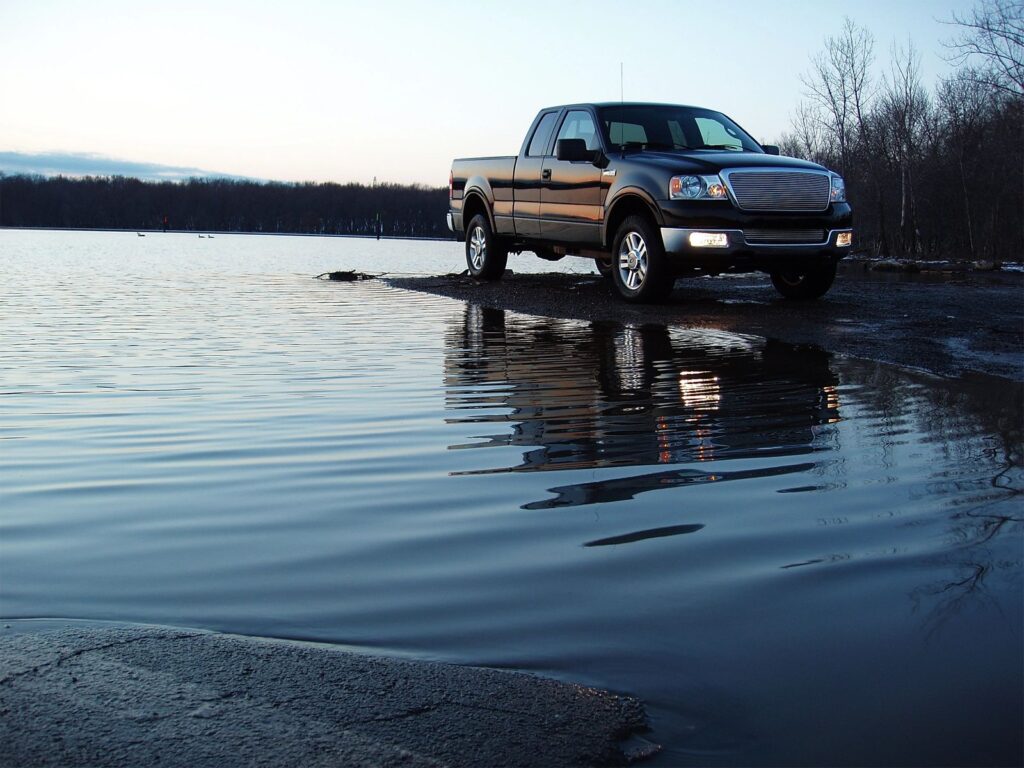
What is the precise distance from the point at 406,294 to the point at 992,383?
10.0 meters

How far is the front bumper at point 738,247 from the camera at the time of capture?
11109mm

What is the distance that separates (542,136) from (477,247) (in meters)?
2.47

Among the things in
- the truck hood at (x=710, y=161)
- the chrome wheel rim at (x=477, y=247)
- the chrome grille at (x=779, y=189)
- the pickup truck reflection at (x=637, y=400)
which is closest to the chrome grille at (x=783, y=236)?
the chrome grille at (x=779, y=189)

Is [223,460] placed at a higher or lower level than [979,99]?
lower

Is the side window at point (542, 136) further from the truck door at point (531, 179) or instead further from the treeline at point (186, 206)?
the treeline at point (186, 206)

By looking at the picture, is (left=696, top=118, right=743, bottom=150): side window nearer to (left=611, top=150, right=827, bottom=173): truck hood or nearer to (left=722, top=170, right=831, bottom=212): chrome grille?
(left=611, top=150, right=827, bottom=173): truck hood

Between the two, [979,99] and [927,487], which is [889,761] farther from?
[979,99]

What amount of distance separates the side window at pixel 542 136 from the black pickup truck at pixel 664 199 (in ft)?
0.07

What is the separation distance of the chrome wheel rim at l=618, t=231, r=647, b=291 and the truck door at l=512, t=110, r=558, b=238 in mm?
1931

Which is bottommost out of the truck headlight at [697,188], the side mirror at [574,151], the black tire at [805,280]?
Answer: the black tire at [805,280]

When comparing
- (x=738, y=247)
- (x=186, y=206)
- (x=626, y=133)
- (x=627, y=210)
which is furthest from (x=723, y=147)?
(x=186, y=206)

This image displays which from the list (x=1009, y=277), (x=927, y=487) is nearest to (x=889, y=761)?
(x=927, y=487)

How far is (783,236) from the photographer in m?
11.3

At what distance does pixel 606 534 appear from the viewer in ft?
12.0
